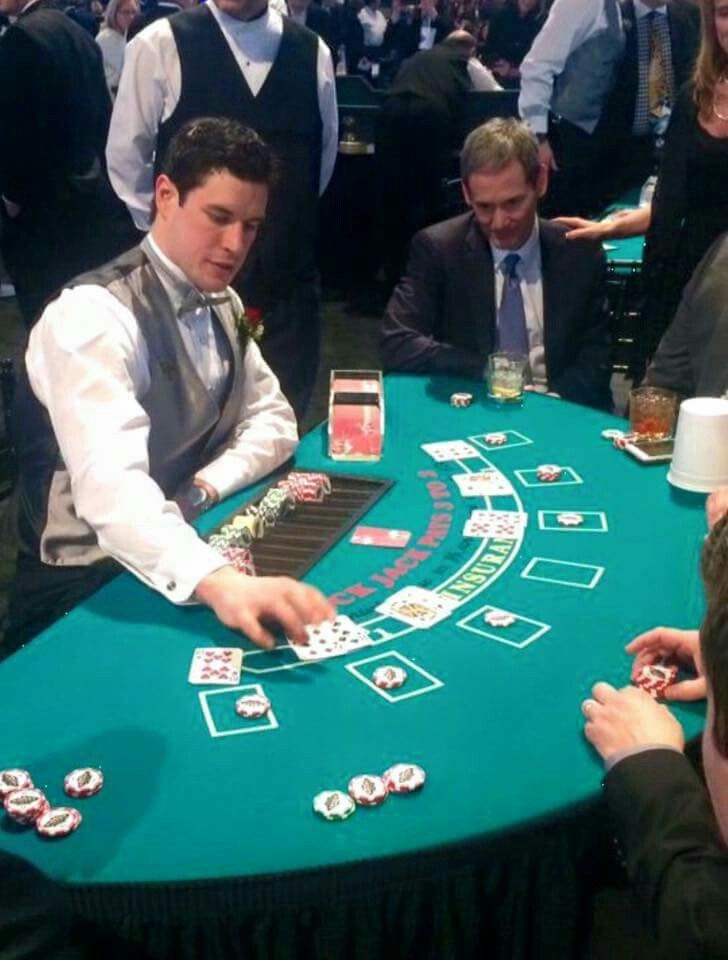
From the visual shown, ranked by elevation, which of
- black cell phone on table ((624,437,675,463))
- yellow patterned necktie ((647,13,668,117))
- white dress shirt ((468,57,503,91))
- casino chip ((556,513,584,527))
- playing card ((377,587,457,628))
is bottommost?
black cell phone on table ((624,437,675,463))

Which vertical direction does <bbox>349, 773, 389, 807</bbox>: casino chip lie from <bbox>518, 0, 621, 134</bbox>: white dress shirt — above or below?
below

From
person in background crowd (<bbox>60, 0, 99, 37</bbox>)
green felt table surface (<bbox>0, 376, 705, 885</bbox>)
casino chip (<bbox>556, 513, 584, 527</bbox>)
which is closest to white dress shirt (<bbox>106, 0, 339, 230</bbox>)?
green felt table surface (<bbox>0, 376, 705, 885</bbox>)

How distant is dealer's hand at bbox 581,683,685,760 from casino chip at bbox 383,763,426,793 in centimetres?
23

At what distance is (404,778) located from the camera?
4.33ft

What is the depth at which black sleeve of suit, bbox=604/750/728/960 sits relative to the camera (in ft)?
3.89

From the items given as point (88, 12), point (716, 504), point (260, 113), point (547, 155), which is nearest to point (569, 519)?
point (716, 504)

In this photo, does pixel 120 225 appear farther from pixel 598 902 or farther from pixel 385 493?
pixel 598 902

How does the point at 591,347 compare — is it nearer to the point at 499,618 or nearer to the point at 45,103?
the point at 499,618

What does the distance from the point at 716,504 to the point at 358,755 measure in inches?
36.2

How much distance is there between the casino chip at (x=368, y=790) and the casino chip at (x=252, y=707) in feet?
0.58

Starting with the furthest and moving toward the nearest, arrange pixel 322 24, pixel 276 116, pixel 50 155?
pixel 322 24 < pixel 50 155 < pixel 276 116

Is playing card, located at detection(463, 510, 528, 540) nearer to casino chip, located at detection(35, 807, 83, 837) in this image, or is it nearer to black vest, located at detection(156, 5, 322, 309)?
casino chip, located at detection(35, 807, 83, 837)

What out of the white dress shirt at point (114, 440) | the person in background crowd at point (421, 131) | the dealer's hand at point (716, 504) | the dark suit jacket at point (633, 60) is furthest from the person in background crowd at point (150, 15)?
the dealer's hand at point (716, 504)

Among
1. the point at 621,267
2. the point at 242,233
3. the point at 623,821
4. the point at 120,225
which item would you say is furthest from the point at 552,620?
the point at 120,225
